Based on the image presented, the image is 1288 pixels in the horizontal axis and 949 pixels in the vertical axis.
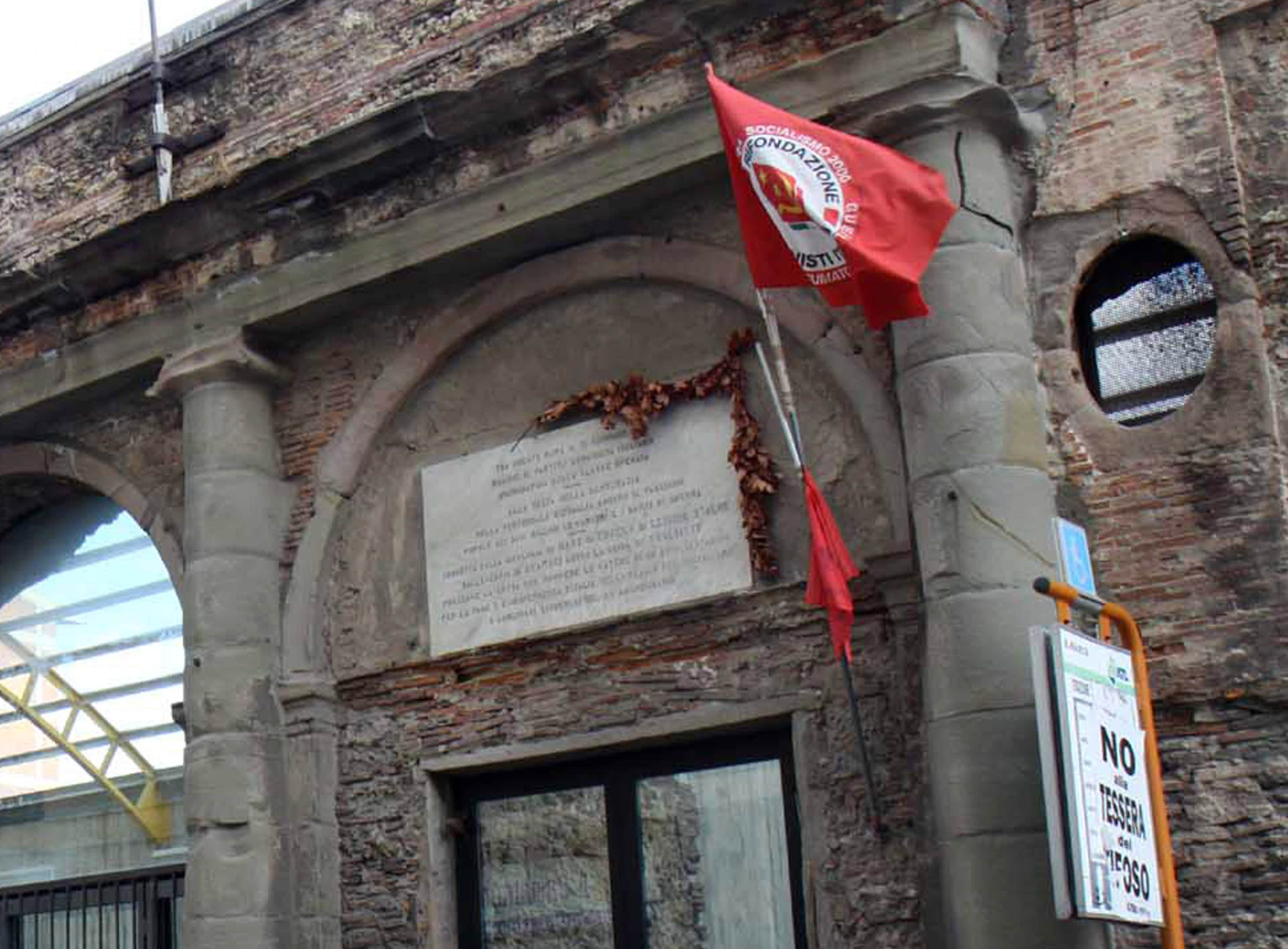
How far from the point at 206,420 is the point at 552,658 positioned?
238 cm

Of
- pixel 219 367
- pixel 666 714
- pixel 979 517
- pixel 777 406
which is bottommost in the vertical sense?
pixel 666 714

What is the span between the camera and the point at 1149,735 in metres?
6.46

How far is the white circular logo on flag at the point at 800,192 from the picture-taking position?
7.33 m

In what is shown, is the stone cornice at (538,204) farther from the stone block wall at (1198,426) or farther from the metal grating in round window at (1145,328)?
the metal grating in round window at (1145,328)

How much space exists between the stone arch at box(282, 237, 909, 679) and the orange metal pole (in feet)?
4.66

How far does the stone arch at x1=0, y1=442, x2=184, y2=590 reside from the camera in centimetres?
1024

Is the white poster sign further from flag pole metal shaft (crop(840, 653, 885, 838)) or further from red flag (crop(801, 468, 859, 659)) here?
flag pole metal shaft (crop(840, 653, 885, 838))

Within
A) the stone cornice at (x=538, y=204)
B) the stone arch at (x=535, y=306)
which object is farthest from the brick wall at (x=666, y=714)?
the stone cornice at (x=538, y=204)

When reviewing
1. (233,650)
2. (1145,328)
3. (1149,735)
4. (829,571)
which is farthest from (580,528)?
(1149,735)

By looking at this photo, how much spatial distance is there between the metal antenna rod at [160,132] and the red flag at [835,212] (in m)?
3.98

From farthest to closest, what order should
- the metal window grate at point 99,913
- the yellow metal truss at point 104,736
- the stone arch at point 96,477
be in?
the yellow metal truss at point 104,736
the metal window grate at point 99,913
the stone arch at point 96,477

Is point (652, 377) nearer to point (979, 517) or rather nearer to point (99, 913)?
point (979, 517)

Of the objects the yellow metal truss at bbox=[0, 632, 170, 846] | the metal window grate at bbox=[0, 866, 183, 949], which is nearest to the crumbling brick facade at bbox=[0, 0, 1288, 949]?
the metal window grate at bbox=[0, 866, 183, 949]

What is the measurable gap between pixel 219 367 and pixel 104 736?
3.67 m
